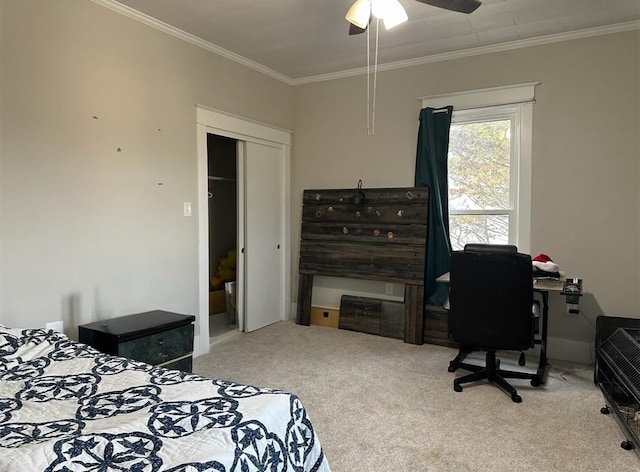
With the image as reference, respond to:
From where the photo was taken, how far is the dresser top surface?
8.78 feet

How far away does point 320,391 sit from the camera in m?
3.05

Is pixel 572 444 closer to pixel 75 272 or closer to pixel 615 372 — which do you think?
pixel 615 372

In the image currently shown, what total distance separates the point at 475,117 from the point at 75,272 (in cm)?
354

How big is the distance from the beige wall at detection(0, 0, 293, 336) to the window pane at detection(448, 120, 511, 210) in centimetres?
230

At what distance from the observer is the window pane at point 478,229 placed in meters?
4.00

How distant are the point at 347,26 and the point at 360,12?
43.5 inches

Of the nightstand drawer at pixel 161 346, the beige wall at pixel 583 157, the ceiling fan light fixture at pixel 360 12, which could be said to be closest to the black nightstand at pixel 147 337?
the nightstand drawer at pixel 161 346

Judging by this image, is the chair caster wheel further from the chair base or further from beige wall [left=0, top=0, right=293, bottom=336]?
beige wall [left=0, top=0, right=293, bottom=336]

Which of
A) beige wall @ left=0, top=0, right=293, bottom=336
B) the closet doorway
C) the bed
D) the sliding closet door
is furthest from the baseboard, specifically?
the closet doorway

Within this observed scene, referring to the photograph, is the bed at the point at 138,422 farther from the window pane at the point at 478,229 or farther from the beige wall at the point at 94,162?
the window pane at the point at 478,229

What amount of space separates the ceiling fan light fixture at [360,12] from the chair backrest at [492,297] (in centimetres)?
155

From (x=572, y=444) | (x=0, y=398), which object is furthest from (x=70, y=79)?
(x=572, y=444)

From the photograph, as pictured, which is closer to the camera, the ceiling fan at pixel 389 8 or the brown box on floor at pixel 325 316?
the ceiling fan at pixel 389 8

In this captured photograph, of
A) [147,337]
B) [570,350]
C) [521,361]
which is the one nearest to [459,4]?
[147,337]
